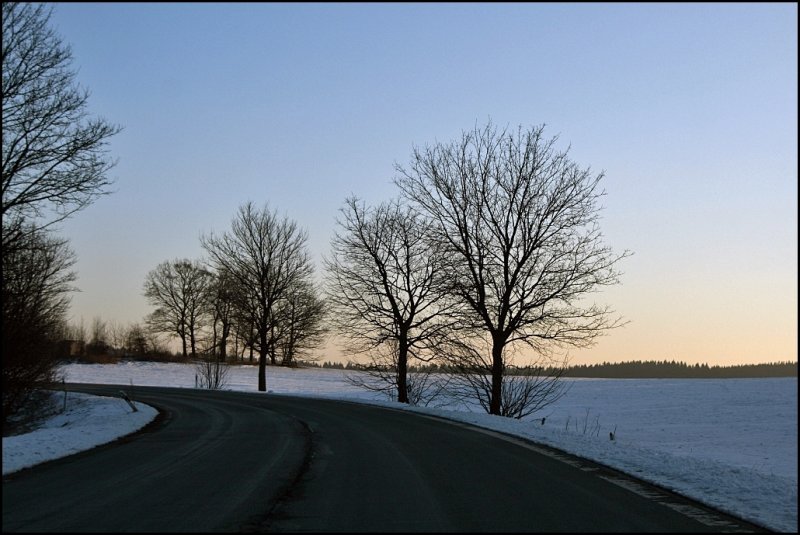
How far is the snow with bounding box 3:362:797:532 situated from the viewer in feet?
30.5

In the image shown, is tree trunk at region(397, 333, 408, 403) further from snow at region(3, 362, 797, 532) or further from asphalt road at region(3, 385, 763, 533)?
asphalt road at region(3, 385, 763, 533)

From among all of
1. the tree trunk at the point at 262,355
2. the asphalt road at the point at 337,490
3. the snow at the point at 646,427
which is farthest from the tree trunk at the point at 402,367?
the asphalt road at the point at 337,490

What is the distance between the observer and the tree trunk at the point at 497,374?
26263 millimetres

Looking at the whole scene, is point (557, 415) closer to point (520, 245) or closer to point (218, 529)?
point (520, 245)

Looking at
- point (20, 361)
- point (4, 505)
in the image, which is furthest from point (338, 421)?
point (4, 505)

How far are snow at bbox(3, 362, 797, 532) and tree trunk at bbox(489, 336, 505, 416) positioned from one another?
65.6 inches

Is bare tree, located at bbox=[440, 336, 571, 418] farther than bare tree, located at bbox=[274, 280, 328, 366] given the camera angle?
No

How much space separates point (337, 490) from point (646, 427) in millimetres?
27859

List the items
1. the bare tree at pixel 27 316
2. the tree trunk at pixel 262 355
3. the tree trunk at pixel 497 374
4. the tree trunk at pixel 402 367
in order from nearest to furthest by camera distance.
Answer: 1. the bare tree at pixel 27 316
2. the tree trunk at pixel 497 374
3. the tree trunk at pixel 402 367
4. the tree trunk at pixel 262 355

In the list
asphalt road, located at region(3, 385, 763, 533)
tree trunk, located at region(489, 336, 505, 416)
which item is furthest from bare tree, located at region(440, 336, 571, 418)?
asphalt road, located at region(3, 385, 763, 533)

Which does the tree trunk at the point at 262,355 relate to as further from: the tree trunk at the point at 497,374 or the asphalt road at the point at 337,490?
the asphalt road at the point at 337,490

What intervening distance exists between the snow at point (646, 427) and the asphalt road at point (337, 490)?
712 mm

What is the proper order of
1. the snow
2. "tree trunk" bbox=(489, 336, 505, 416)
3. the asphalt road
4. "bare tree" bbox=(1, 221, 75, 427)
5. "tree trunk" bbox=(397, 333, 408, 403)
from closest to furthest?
the asphalt road
the snow
"bare tree" bbox=(1, 221, 75, 427)
"tree trunk" bbox=(489, 336, 505, 416)
"tree trunk" bbox=(397, 333, 408, 403)

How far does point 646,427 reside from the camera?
33.1 metres
